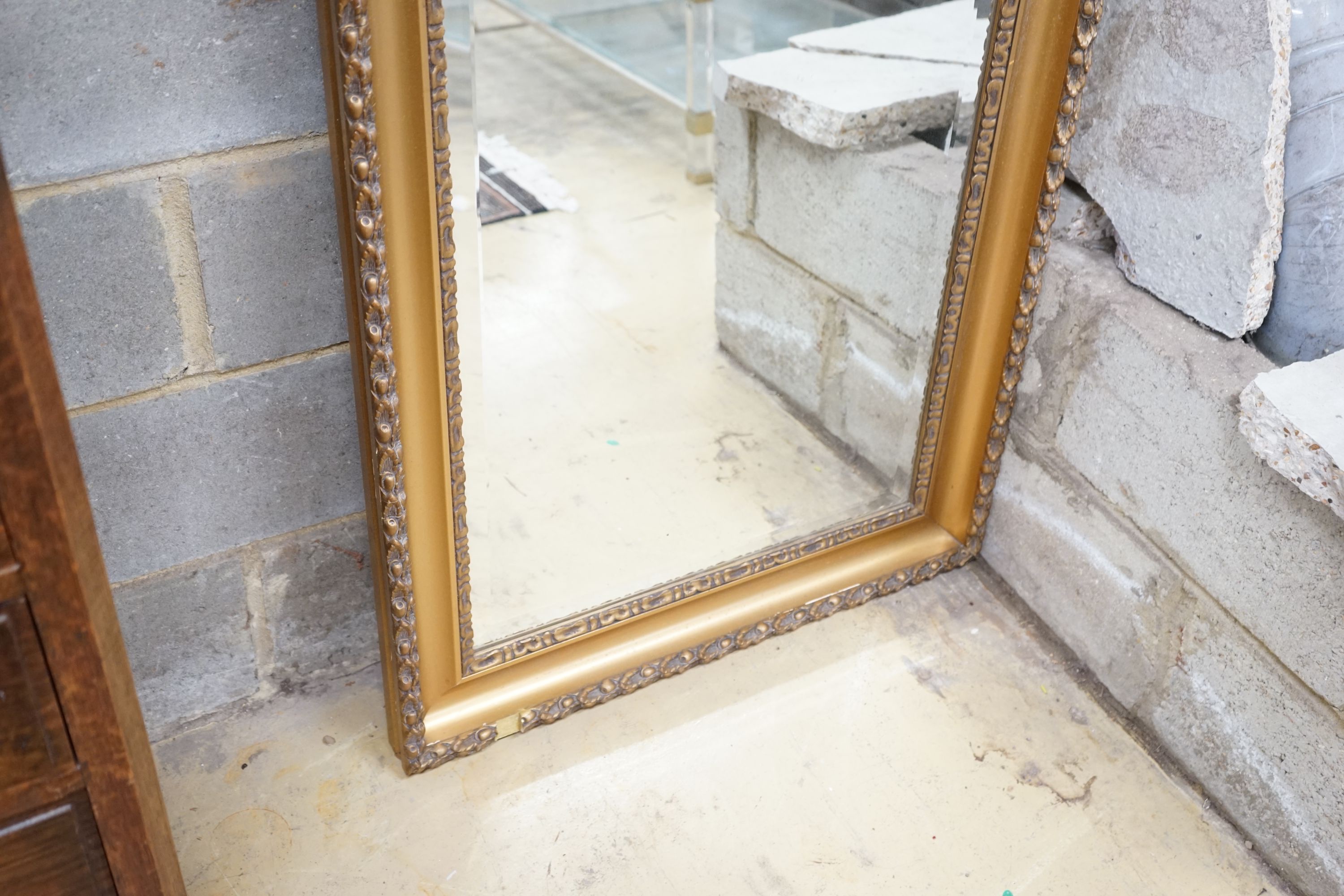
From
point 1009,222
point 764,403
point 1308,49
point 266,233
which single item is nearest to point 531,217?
point 266,233

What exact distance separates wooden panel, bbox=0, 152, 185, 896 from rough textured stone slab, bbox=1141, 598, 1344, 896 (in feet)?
3.75

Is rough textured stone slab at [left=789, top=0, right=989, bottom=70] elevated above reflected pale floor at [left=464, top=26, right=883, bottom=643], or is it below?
above

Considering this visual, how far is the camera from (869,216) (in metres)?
1.45

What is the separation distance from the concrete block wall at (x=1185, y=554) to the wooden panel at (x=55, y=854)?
3.80ft

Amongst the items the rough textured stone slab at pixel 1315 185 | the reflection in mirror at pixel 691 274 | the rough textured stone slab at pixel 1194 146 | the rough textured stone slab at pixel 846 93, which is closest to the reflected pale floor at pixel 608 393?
the reflection in mirror at pixel 691 274

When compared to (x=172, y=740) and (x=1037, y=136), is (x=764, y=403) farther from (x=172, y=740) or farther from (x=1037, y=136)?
(x=172, y=740)

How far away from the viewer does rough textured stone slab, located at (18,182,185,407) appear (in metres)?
1.08

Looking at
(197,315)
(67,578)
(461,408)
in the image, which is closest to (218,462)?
(197,315)

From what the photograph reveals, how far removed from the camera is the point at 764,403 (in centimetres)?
159

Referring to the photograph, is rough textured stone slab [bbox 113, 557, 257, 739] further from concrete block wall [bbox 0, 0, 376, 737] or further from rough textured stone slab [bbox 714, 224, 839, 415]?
rough textured stone slab [bbox 714, 224, 839, 415]

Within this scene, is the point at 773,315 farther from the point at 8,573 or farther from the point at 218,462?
the point at 8,573

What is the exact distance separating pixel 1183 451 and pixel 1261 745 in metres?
0.35

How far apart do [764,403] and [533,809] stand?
0.60 meters

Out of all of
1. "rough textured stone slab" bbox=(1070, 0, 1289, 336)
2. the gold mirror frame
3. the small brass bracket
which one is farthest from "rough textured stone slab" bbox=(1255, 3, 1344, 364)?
the small brass bracket
